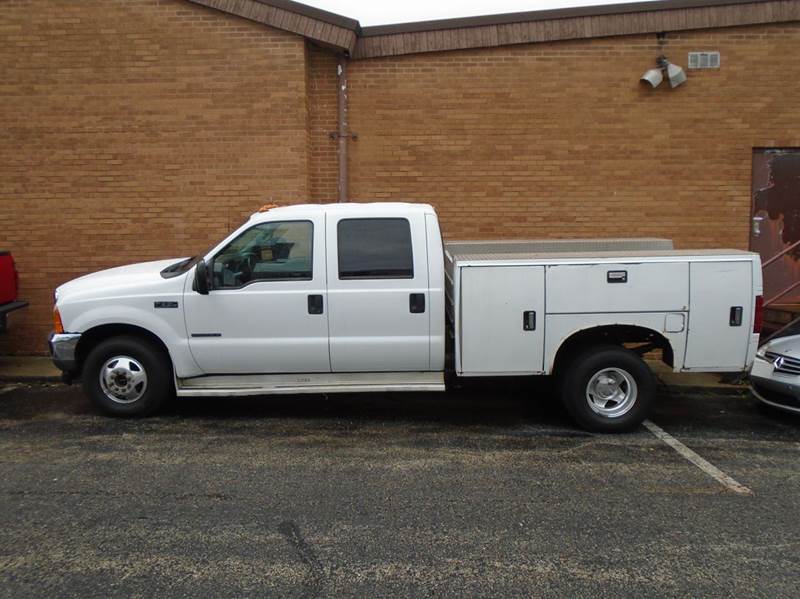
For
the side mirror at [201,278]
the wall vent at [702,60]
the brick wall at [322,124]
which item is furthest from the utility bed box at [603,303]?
the wall vent at [702,60]

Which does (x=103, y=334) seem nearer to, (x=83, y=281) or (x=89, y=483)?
(x=83, y=281)

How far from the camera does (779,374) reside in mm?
6062

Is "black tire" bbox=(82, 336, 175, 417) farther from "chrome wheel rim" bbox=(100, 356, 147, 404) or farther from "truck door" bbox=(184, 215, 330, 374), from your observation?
"truck door" bbox=(184, 215, 330, 374)

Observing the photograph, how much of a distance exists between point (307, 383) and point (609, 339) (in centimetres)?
280

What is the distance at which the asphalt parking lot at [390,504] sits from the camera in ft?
11.2

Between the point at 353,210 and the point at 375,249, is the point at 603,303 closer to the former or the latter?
the point at 375,249

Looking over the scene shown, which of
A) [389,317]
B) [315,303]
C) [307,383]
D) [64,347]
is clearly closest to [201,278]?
[315,303]

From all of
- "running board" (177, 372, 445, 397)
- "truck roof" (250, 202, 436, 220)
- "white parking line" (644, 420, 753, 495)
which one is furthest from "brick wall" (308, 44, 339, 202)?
"white parking line" (644, 420, 753, 495)

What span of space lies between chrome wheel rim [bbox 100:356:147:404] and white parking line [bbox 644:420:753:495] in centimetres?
475

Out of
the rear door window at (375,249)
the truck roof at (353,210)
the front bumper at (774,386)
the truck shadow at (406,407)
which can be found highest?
the truck roof at (353,210)

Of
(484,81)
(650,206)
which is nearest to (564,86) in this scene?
(484,81)

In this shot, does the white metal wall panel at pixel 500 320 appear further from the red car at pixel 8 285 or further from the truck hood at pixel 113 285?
the red car at pixel 8 285

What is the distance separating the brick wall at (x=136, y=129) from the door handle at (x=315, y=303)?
337 centimetres

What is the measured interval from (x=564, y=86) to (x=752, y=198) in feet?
10.1
